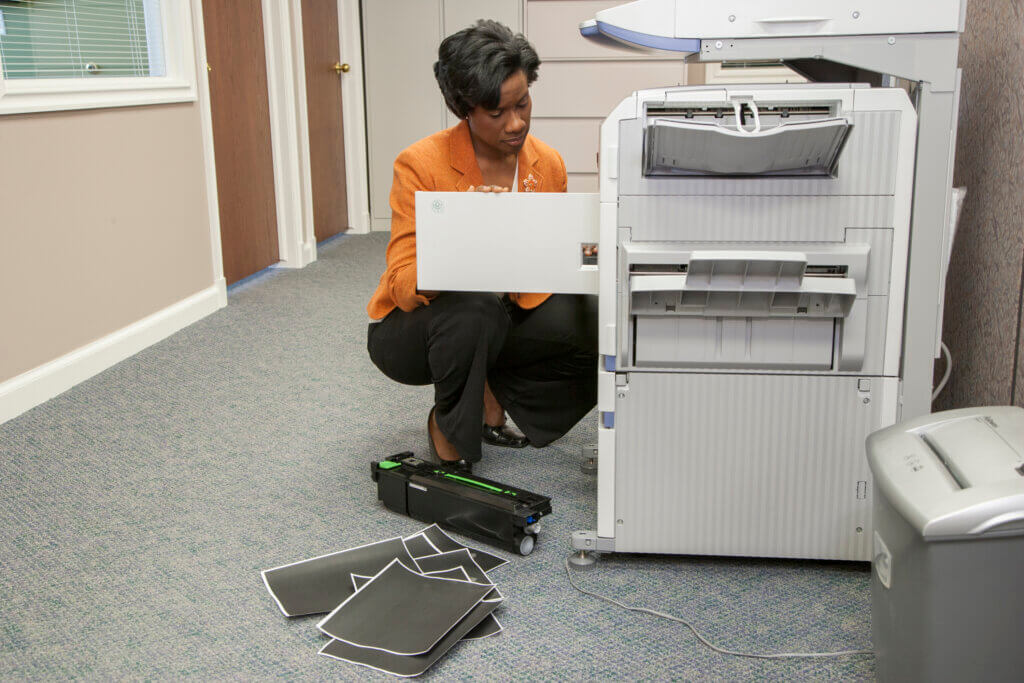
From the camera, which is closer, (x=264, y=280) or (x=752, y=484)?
(x=752, y=484)

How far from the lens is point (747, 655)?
51.7 inches

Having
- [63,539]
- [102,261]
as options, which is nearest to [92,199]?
[102,261]

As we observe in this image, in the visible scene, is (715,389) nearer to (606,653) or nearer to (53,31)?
(606,653)

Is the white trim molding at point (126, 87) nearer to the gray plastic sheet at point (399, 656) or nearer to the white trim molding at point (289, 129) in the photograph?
the white trim molding at point (289, 129)

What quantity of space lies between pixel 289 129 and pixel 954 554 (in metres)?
3.67

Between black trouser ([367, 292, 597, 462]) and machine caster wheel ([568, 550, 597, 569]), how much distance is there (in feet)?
1.11

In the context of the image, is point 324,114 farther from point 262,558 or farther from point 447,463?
point 262,558

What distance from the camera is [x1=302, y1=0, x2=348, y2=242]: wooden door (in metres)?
4.45

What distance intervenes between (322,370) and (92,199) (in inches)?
32.4

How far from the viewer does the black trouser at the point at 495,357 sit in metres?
1.76

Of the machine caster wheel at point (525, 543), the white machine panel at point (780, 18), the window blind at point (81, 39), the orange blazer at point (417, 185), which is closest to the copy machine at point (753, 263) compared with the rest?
the white machine panel at point (780, 18)

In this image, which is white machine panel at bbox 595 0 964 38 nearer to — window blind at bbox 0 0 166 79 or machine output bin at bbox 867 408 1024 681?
machine output bin at bbox 867 408 1024 681

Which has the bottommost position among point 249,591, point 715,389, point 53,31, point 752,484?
point 249,591

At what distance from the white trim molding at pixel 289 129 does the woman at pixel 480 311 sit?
2405 millimetres
